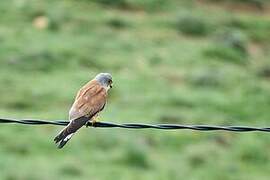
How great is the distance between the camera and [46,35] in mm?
15641

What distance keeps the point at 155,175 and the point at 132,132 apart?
1363 millimetres

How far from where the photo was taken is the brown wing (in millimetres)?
4883

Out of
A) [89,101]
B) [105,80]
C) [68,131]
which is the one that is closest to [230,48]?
[105,80]

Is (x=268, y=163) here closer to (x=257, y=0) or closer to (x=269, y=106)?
(x=269, y=106)

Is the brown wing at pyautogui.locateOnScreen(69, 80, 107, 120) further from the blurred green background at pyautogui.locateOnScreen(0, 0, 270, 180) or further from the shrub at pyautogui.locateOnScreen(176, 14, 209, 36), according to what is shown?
the shrub at pyautogui.locateOnScreen(176, 14, 209, 36)

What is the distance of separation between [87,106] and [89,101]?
0.08 metres

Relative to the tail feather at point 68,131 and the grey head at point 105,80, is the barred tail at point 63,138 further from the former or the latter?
the grey head at point 105,80

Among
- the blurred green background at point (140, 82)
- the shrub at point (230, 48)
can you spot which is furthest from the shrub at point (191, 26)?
the shrub at point (230, 48)

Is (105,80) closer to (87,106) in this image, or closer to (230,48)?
(87,106)

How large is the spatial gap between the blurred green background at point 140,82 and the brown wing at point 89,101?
434 centimetres

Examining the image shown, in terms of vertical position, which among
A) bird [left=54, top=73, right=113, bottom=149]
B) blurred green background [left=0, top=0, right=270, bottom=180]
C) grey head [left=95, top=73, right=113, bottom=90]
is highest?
blurred green background [left=0, top=0, right=270, bottom=180]

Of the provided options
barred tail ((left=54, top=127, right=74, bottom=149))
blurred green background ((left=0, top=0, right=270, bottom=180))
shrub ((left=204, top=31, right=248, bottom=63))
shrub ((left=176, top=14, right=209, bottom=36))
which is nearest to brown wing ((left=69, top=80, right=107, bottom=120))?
barred tail ((left=54, top=127, right=74, bottom=149))

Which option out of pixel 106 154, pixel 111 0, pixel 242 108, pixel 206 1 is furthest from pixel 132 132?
pixel 206 1

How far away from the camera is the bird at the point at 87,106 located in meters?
4.59
